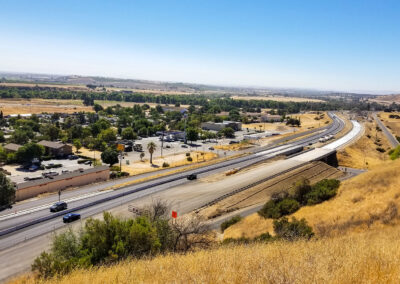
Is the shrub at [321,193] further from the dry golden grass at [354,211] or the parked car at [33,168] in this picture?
the parked car at [33,168]

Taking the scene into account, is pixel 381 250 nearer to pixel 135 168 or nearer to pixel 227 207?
pixel 227 207

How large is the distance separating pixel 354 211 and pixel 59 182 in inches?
1468

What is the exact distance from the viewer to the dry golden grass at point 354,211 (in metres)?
23.3

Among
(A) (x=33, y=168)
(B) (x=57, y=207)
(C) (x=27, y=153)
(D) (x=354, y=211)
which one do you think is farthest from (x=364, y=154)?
(C) (x=27, y=153)

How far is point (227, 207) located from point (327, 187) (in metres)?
12.0

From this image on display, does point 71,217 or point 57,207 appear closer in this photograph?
point 71,217

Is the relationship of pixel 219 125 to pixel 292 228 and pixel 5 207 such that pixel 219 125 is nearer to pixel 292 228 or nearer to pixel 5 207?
pixel 5 207

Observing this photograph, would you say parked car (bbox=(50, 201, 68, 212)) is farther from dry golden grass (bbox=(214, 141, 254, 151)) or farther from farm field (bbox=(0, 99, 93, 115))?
farm field (bbox=(0, 99, 93, 115))

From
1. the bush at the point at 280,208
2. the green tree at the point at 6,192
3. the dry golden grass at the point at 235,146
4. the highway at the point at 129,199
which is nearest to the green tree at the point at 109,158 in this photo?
the highway at the point at 129,199

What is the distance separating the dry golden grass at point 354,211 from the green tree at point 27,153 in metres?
49.5

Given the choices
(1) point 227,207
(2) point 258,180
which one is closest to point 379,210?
(1) point 227,207

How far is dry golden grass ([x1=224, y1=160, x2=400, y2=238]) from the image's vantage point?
918 inches

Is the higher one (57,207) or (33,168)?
(57,207)

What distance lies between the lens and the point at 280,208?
99.6 ft
